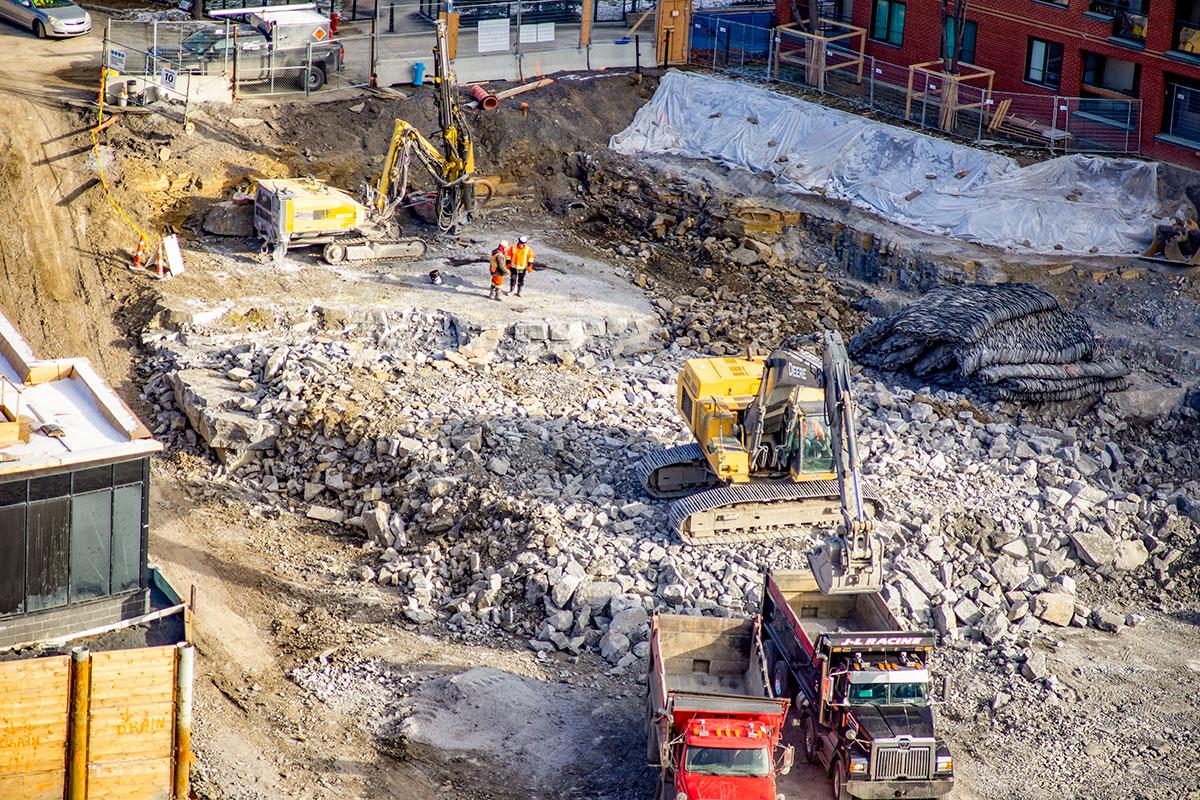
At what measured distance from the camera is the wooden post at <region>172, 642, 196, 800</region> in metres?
17.7

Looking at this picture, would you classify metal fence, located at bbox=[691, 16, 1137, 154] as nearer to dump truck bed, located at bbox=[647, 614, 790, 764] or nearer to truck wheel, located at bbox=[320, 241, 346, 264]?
truck wheel, located at bbox=[320, 241, 346, 264]

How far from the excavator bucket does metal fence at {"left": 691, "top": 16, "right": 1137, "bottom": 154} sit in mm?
21460

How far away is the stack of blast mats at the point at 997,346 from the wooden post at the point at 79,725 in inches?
722

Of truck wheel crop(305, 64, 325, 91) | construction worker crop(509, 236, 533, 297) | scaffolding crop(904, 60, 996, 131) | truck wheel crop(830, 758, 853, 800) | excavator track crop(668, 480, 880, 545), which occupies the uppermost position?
scaffolding crop(904, 60, 996, 131)

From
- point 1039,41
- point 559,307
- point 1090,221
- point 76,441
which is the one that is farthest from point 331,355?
point 1039,41

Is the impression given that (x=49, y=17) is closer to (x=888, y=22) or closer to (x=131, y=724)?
(x=888, y=22)

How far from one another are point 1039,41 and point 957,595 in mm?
22141

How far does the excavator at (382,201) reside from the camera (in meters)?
33.2

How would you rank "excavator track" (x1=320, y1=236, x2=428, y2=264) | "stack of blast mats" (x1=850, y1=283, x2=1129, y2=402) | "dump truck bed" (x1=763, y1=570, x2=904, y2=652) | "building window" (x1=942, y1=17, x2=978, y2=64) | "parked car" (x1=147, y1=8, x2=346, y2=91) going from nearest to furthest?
"dump truck bed" (x1=763, y1=570, x2=904, y2=652) < "stack of blast mats" (x1=850, y1=283, x2=1129, y2=402) < "excavator track" (x1=320, y1=236, x2=428, y2=264) < "parked car" (x1=147, y1=8, x2=346, y2=91) < "building window" (x1=942, y1=17, x2=978, y2=64)

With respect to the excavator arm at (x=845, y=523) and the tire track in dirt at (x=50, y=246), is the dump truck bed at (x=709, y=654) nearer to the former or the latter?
the excavator arm at (x=845, y=523)

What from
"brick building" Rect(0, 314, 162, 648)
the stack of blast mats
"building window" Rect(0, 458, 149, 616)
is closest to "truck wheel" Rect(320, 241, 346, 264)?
the stack of blast mats

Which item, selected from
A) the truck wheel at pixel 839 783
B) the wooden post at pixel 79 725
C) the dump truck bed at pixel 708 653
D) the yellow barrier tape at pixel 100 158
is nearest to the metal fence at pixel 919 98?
the yellow barrier tape at pixel 100 158

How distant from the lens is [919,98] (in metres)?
41.8

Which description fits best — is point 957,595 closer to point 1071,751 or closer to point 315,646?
point 1071,751
